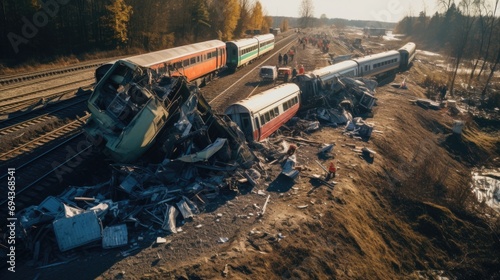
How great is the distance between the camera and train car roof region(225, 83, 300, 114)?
17.5 meters

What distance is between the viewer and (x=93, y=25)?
4056 cm

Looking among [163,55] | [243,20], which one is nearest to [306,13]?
[243,20]

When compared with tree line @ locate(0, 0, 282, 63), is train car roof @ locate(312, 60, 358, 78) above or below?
below

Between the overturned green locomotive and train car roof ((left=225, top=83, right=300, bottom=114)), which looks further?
train car roof ((left=225, top=83, right=300, bottom=114))

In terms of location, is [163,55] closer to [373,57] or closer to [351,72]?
[351,72]

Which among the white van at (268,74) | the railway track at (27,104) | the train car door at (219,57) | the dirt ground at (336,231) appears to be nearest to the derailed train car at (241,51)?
the train car door at (219,57)

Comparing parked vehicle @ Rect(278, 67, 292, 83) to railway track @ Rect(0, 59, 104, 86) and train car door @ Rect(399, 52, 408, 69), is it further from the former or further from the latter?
train car door @ Rect(399, 52, 408, 69)

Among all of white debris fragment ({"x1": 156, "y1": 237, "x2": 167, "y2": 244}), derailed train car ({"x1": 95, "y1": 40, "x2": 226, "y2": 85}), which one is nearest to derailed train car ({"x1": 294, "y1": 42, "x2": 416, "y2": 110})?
derailed train car ({"x1": 95, "y1": 40, "x2": 226, "y2": 85})

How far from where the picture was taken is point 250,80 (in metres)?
35.0

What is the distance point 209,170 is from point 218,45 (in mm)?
21444

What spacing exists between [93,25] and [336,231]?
40236 millimetres

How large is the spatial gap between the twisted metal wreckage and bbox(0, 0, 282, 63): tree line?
2533 centimetres

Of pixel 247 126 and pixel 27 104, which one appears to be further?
pixel 27 104

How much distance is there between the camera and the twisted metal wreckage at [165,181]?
33.3 feet
